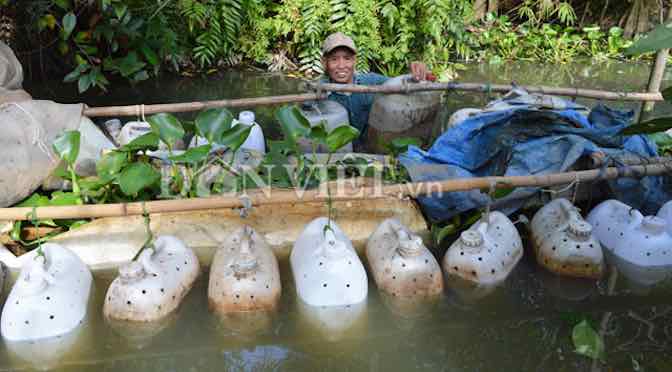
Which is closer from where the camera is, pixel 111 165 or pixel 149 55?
pixel 111 165

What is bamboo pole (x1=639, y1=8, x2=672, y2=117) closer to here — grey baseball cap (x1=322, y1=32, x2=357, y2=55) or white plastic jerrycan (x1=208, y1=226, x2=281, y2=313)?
grey baseball cap (x1=322, y1=32, x2=357, y2=55)

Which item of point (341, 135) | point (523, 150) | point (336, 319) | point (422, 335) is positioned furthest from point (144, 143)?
point (523, 150)

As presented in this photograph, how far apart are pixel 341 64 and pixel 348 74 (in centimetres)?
9

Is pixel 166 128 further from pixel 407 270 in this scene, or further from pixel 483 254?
pixel 483 254

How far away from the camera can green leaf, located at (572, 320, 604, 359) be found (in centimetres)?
253

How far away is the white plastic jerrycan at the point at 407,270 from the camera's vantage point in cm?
270

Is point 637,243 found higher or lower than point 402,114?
lower

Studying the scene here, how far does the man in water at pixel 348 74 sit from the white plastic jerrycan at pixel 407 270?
65.1 inches

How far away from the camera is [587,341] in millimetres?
2566

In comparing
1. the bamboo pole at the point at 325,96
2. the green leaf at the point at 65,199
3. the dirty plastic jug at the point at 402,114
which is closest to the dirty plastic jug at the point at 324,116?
the bamboo pole at the point at 325,96

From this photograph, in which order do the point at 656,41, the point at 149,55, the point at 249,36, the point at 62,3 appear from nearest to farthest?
the point at 656,41 → the point at 62,3 → the point at 149,55 → the point at 249,36

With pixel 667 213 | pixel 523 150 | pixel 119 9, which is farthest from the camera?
pixel 119 9

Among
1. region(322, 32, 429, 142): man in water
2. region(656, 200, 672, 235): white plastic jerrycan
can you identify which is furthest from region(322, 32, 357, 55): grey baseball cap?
region(656, 200, 672, 235): white plastic jerrycan

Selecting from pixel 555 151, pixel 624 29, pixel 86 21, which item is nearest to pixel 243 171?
pixel 555 151
